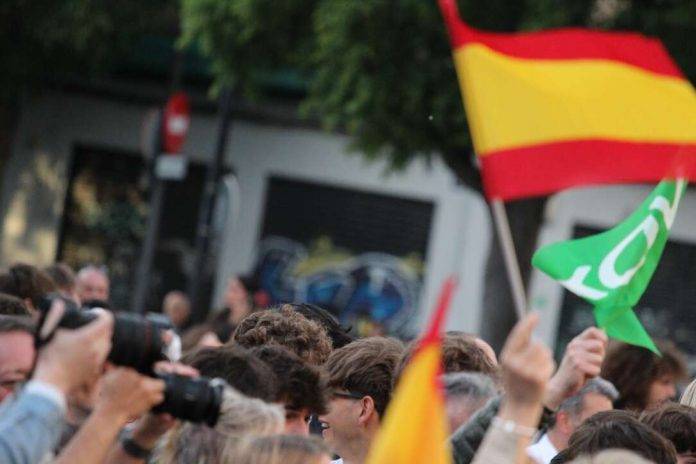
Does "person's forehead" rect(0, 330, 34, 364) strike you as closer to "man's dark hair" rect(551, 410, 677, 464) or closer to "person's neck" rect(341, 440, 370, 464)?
"person's neck" rect(341, 440, 370, 464)

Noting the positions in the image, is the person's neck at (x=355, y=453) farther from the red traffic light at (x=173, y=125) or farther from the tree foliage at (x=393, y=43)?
the red traffic light at (x=173, y=125)

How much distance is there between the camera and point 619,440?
5578 mm

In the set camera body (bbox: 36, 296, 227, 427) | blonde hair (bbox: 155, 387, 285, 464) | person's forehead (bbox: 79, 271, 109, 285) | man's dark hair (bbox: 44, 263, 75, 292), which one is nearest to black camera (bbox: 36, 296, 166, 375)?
camera body (bbox: 36, 296, 227, 427)

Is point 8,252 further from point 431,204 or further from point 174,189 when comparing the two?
point 431,204

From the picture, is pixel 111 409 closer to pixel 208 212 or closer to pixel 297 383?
pixel 297 383

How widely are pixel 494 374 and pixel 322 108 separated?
10.1 metres

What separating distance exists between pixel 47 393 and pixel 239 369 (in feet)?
3.51

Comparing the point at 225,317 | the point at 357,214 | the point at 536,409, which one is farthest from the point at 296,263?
the point at 536,409

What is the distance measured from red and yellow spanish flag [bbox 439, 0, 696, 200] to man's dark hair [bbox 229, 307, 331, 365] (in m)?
1.00

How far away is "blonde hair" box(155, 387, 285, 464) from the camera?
14.0 ft

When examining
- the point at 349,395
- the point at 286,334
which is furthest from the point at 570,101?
the point at 286,334

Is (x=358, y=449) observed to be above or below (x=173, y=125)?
below

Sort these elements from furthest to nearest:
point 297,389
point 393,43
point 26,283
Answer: point 393,43 < point 26,283 < point 297,389

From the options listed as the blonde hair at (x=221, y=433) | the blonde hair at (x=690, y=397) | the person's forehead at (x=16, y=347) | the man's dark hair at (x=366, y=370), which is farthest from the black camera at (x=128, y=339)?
the blonde hair at (x=690, y=397)
